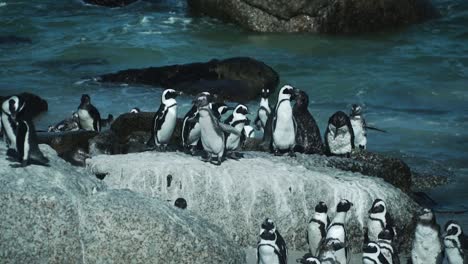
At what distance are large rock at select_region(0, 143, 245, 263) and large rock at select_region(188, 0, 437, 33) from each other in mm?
18066

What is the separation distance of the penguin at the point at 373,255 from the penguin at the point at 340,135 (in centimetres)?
394

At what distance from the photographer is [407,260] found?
39.5ft

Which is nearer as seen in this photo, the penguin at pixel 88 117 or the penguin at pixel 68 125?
the penguin at pixel 88 117

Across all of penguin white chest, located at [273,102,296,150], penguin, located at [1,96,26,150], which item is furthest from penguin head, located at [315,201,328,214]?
penguin, located at [1,96,26,150]

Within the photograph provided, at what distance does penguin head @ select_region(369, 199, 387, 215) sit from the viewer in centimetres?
1180

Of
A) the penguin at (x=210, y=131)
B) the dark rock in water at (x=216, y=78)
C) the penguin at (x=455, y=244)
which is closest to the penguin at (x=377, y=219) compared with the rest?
the penguin at (x=455, y=244)

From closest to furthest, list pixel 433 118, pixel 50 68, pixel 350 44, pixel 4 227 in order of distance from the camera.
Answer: pixel 4 227 < pixel 433 118 < pixel 50 68 < pixel 350 44

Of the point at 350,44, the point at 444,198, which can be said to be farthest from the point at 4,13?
the point at 444,198

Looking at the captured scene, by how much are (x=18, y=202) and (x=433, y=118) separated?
41.0 feet

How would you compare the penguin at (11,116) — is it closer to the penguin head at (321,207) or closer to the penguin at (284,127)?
the penguin head at (321,207)

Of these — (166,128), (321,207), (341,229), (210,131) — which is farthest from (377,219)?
(166,128)

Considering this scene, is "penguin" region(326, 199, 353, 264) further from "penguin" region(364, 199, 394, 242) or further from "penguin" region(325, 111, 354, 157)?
"penguin" region(325, 111, 354, 157)

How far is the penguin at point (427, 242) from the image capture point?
11.5 m

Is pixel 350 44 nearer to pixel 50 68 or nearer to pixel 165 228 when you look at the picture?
pixel 50 68
